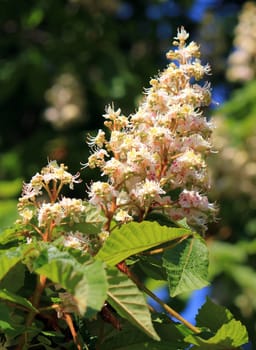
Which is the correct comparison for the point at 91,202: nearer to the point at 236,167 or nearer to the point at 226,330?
the point at 226,330

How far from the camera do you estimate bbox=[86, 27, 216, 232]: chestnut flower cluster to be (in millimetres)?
1340

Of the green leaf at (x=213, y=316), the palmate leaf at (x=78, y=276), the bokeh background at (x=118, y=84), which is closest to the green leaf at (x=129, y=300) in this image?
the palmate leaf at (x=78, y=276)

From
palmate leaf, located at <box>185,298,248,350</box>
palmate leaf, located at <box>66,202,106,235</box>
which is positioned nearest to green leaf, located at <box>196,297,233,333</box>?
palmate leaf, located at <box>185,298,248,350</box>

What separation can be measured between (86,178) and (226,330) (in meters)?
3.63

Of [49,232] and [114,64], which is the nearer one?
[49,232]

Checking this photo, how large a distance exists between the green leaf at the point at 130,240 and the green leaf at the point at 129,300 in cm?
6

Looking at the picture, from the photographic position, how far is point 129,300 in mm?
1163

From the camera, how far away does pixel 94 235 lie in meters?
1.30

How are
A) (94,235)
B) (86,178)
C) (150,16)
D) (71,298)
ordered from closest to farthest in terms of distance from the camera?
(71,298)
(94,235)
(86,178)
(150,16)

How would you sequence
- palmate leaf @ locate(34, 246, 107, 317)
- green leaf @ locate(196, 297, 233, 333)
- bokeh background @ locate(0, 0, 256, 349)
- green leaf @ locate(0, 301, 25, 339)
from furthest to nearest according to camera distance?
1. bokeh background @ locate(0, 0, 256, 349)
2. green leaf @ locate(196, 297, 233, 333)
3. green leaf @ locate(0, 301, 25, 339)
4. palmate leaf @ locate(34, 246, 107, 317)

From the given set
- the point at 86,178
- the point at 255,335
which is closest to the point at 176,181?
the point at 255,335

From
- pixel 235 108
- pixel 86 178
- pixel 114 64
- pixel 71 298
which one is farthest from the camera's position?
pixel 114 64

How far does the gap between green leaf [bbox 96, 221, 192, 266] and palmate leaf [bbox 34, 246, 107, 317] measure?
0.10 meters

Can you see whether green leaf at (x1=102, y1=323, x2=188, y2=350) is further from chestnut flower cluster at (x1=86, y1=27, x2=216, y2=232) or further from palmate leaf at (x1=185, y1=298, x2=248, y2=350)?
chestnut flower cluster at (x1=86, y1=27, x2=216, y2=232)
